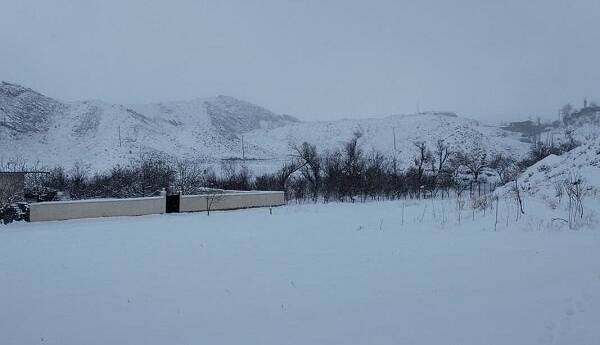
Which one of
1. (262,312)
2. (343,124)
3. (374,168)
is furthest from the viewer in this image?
(343,124)

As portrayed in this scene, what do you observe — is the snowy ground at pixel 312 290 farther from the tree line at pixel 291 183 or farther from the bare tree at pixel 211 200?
the tree line at pixel 291 183

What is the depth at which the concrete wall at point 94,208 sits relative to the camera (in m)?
16.3

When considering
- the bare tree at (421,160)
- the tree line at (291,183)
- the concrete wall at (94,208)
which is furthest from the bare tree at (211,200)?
the bare tree at (421,160)

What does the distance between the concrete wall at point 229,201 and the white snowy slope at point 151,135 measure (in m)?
30.0

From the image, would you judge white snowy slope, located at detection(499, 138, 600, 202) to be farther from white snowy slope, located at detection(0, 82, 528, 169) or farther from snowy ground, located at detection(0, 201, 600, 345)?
white snowy slope, located at detection(0, 82, 528, 169)

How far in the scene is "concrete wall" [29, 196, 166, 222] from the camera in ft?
53.5

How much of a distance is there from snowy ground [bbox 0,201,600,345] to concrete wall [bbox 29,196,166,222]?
697cm

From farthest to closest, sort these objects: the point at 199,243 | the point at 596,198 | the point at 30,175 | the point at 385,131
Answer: the point at 385,131 < the point at 30,175 < the point at 596,198 < the point at 199,243

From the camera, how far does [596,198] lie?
14016 millimetres

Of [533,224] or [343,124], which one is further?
[343,124]

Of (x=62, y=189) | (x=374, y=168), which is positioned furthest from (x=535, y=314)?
(x=374, y=168)

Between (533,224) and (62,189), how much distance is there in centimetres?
2703

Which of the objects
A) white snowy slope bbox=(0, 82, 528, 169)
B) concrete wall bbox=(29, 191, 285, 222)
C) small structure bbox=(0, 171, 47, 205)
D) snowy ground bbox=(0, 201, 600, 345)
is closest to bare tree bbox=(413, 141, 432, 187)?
white snowy slope bbox=(0, 82, 528, 169)

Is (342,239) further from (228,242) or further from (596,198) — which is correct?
(596,198)
